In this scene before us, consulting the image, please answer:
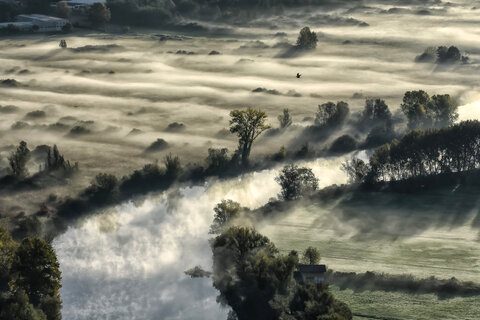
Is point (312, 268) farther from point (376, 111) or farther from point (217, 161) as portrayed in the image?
point (376, 111)

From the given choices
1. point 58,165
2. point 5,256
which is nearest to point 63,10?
point 58,165

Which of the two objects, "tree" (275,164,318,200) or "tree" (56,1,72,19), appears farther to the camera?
"tree" (56,1,72,19)

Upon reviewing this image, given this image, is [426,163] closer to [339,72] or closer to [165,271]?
[165,271]

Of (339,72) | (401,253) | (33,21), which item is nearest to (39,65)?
(33,21)

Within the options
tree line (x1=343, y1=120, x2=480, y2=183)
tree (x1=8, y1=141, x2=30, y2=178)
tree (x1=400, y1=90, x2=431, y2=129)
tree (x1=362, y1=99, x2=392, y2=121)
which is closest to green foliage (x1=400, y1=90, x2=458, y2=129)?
tree (x1=400, y1=90, x2=431, y2=129)

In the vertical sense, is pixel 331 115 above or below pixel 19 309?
above

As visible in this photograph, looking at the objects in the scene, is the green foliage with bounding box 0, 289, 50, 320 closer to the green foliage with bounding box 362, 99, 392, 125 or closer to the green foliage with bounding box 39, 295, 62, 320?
the green foliage with bounding box 39, 295, 62, 320

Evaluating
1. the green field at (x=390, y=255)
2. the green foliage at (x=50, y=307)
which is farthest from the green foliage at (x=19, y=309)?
the green field at (x=390, y=255)
